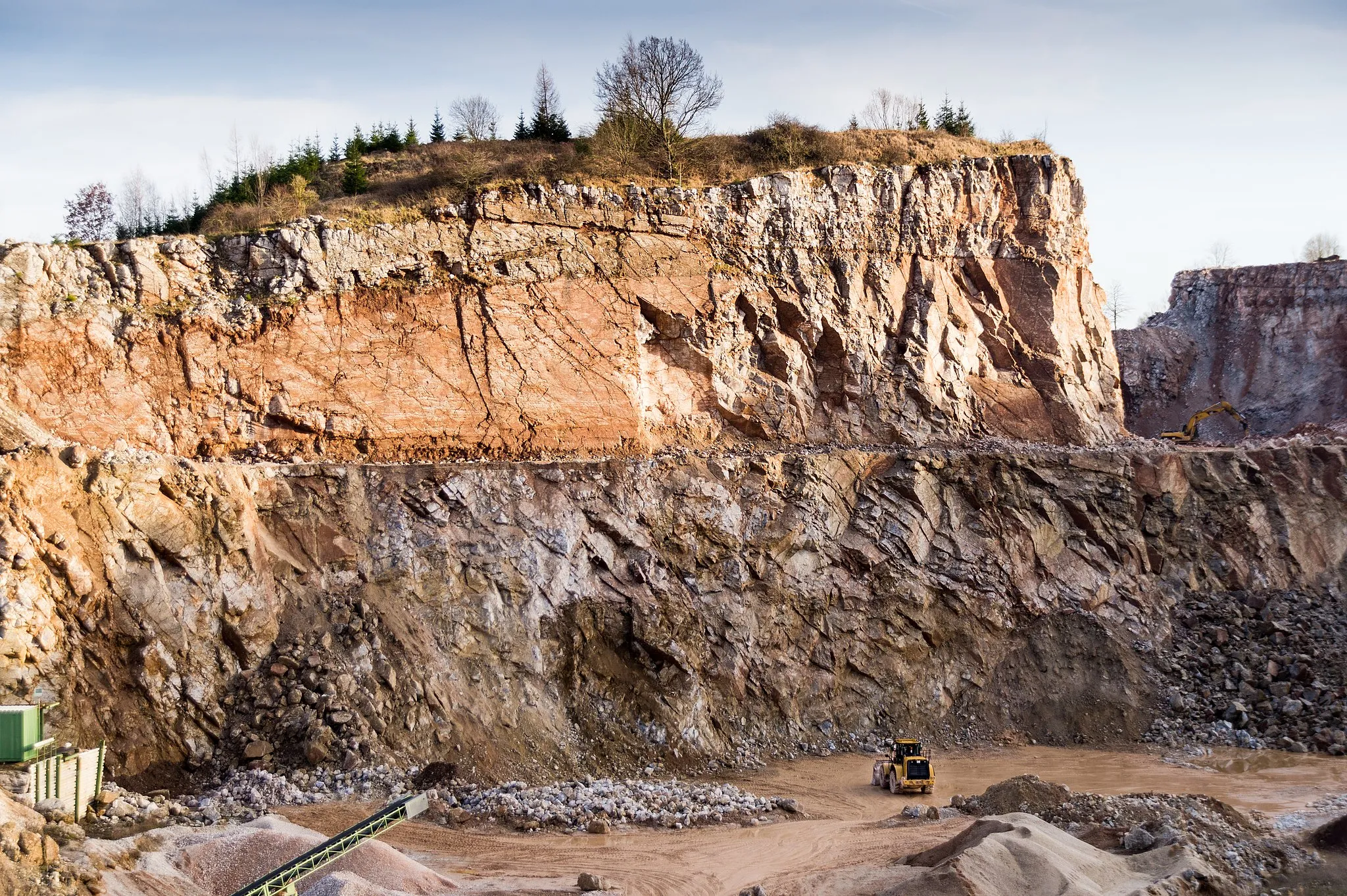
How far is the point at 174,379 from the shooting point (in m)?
22.7

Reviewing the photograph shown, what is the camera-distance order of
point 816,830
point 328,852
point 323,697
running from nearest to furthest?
point 328,852, point 816,830, point 323,697

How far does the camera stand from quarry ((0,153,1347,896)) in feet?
55.3

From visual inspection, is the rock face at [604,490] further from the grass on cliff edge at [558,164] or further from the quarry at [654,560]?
the grass on cliff edge at [558,164]

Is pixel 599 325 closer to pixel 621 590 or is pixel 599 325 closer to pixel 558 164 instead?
pixel 558 164

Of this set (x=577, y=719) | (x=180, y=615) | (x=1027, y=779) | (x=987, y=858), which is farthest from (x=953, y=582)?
(x=180, y=615)

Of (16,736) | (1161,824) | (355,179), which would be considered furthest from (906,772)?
(355,179)

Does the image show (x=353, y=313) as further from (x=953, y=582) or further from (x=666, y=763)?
(x=953, y=582)

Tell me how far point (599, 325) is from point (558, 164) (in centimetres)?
520

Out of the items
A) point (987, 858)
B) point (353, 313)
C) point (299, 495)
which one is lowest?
point (987, 858)

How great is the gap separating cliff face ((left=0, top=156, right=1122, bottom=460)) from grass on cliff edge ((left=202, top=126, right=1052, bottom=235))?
2.89ft

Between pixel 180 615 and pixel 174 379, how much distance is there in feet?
20.2

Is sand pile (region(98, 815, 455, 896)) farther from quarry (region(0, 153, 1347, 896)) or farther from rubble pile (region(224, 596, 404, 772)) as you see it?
rubble pile (region(224, 596, 404, 772))

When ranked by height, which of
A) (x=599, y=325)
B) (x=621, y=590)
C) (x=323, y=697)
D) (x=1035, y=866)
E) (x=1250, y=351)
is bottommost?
(x=1035, y=866)

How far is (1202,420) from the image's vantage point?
136 ft
